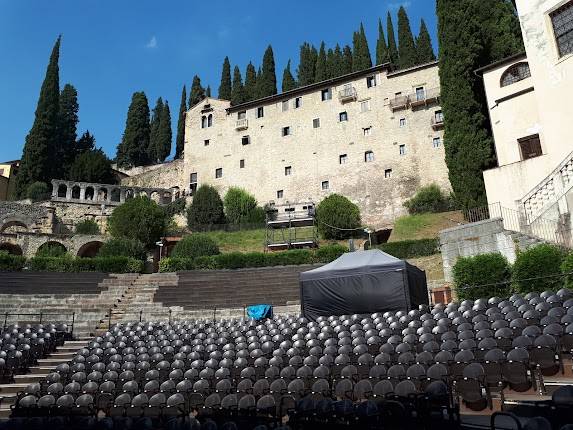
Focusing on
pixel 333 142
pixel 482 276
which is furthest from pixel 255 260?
pixel 333 142

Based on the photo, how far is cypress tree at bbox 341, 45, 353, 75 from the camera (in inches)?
1950

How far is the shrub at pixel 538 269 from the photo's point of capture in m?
13.7

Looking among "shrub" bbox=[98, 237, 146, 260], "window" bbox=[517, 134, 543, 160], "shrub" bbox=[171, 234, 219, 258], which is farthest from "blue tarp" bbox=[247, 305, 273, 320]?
"shrub" bbox=[98, 237, 146, 260]

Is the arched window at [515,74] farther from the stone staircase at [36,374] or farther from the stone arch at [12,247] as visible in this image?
the stone arch at [12,247]

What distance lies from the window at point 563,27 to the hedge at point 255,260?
15.8 metres

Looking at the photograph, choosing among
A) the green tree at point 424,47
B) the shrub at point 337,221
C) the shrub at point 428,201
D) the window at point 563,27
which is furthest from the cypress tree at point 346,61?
the window at point 563,27

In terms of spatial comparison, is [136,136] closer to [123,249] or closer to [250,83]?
[250,83]

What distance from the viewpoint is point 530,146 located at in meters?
20.3

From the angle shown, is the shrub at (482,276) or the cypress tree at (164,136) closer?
the shrub at (482,276)

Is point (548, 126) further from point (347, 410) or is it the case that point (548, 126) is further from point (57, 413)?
point (57, 413)

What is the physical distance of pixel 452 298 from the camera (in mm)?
17812

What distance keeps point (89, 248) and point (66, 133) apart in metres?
25.7

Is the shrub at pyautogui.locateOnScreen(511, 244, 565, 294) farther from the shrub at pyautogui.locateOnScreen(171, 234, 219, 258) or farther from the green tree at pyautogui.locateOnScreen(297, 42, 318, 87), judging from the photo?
the green tree at pyautogui.locateOnScreen(297, 42, 318, 87)

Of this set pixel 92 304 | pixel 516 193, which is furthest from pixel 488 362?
pixel 92 304
